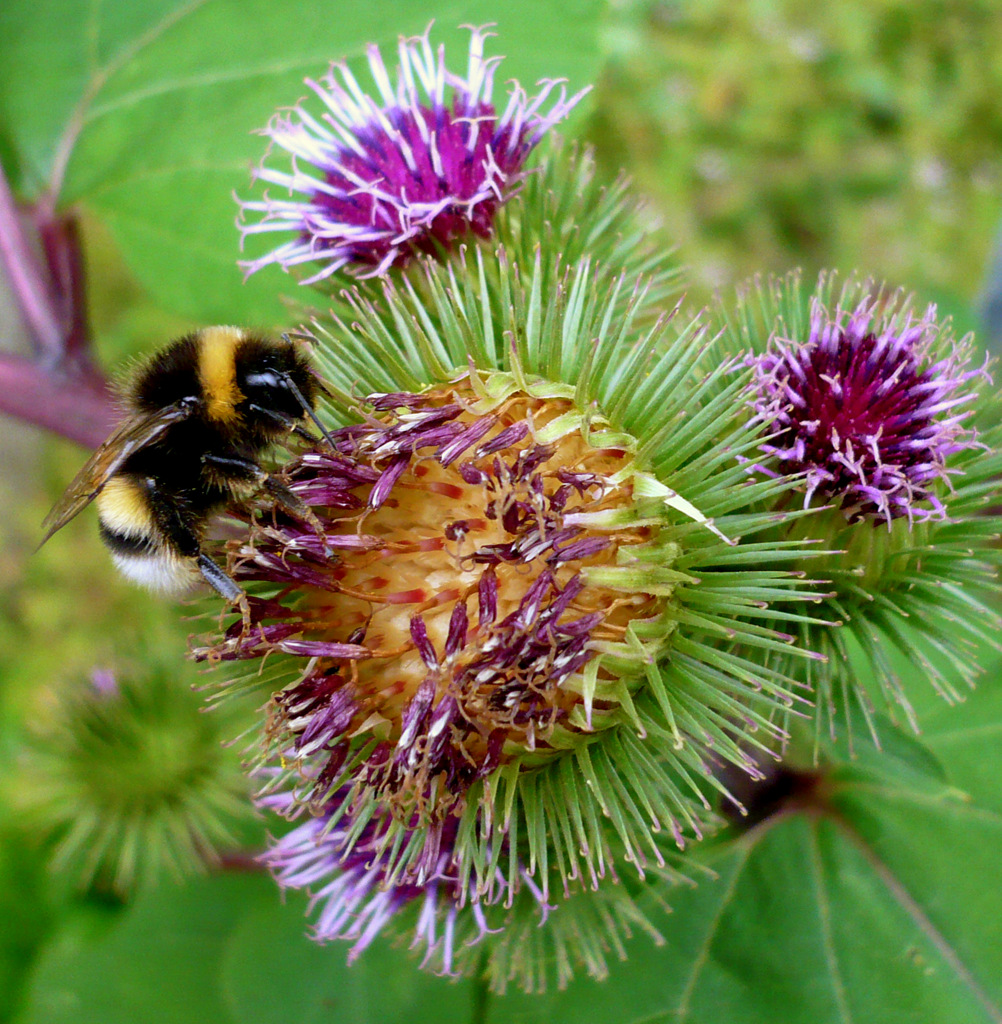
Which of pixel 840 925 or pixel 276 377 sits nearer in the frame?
pixel 276 377

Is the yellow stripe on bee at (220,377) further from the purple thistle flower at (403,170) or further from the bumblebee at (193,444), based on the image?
the purple thistle flower at (403,170)

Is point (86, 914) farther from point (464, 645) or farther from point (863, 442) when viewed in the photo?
point (863, 442)

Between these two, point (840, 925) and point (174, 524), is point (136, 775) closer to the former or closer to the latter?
point (174, 524)

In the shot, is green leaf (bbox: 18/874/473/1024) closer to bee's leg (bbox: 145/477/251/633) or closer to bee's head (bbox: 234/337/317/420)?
bee's leg (bbox: 145/477/251/633)

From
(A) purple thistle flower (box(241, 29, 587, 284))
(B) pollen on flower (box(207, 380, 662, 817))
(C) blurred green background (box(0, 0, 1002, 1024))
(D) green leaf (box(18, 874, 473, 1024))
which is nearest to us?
(B) pollen on flower (box(207, 380, 662, 817))

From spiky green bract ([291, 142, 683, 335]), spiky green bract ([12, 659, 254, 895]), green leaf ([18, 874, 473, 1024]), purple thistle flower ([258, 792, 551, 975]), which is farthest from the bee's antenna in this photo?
green leaf ([18, 874, 473, 1024])

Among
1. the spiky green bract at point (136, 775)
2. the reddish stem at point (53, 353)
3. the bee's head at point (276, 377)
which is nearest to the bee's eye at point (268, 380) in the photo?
the bee's head at point (276, 377)

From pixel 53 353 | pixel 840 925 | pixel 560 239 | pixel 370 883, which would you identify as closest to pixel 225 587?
pixel 370 883
